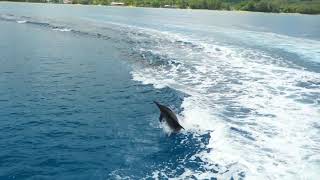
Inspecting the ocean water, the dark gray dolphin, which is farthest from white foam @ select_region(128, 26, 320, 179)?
the dark gray dolphin

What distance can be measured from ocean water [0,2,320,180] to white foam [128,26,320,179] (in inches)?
3.5

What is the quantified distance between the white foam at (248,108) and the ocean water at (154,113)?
89mm

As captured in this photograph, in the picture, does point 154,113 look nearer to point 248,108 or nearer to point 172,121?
point 172,121

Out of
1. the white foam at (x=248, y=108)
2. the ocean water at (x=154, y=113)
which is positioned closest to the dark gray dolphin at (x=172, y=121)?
the ocean water at (x=154, y=113)

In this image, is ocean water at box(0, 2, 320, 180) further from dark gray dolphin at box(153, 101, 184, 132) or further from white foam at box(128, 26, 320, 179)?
dark gray dolphin at box(153, 101, 184, 132)

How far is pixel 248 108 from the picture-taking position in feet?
108

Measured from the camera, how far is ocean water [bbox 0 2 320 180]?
22656 millimetres

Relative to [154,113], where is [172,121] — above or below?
above

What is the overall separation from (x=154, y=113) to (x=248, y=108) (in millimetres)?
7451

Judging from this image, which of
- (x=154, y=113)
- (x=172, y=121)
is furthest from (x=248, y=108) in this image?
(x=172, y=121)

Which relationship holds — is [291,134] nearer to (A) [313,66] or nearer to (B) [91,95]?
(B) [91,95]

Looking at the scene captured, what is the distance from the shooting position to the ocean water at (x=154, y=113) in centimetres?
2266

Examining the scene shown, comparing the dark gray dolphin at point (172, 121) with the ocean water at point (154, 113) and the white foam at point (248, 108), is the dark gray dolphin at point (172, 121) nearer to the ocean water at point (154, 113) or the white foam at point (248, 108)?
the ocean water at point (154, 113)

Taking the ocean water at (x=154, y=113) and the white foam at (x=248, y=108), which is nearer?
the ocean water at (x=154, y=113)
